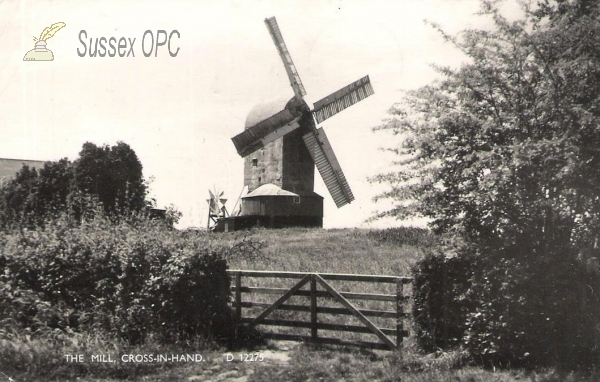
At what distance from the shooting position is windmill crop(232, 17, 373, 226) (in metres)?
33.2

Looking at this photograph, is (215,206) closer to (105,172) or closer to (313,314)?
(105,172)

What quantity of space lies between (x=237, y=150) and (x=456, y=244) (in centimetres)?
2553

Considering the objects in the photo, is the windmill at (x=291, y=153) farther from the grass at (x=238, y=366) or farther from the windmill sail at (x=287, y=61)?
the grass at (x=238, y=366)

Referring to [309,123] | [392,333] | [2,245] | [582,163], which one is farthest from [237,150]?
[582,163]

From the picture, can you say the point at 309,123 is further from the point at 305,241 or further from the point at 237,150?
the point at 305,241

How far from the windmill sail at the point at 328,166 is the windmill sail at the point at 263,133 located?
5.65 ft

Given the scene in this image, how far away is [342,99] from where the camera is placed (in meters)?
34.2

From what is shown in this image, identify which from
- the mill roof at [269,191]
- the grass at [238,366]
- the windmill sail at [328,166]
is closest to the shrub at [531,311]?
the grass at [238,366]

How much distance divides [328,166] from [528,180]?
27.1 meters

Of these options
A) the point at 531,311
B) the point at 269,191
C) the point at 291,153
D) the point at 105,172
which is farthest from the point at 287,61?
the point at 531,311

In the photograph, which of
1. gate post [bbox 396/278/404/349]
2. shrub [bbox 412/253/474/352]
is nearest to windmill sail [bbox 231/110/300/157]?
gate post [bbox 396/278/404/349]

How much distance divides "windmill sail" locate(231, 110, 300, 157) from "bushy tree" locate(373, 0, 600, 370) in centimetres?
2478

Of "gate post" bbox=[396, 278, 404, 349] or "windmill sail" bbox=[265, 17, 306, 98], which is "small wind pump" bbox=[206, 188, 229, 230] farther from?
"gate post" bbox=[396, 278, 404, 349]

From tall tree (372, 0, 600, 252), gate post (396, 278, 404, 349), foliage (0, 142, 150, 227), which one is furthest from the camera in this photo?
foliage (0, 142, 150, 227)
